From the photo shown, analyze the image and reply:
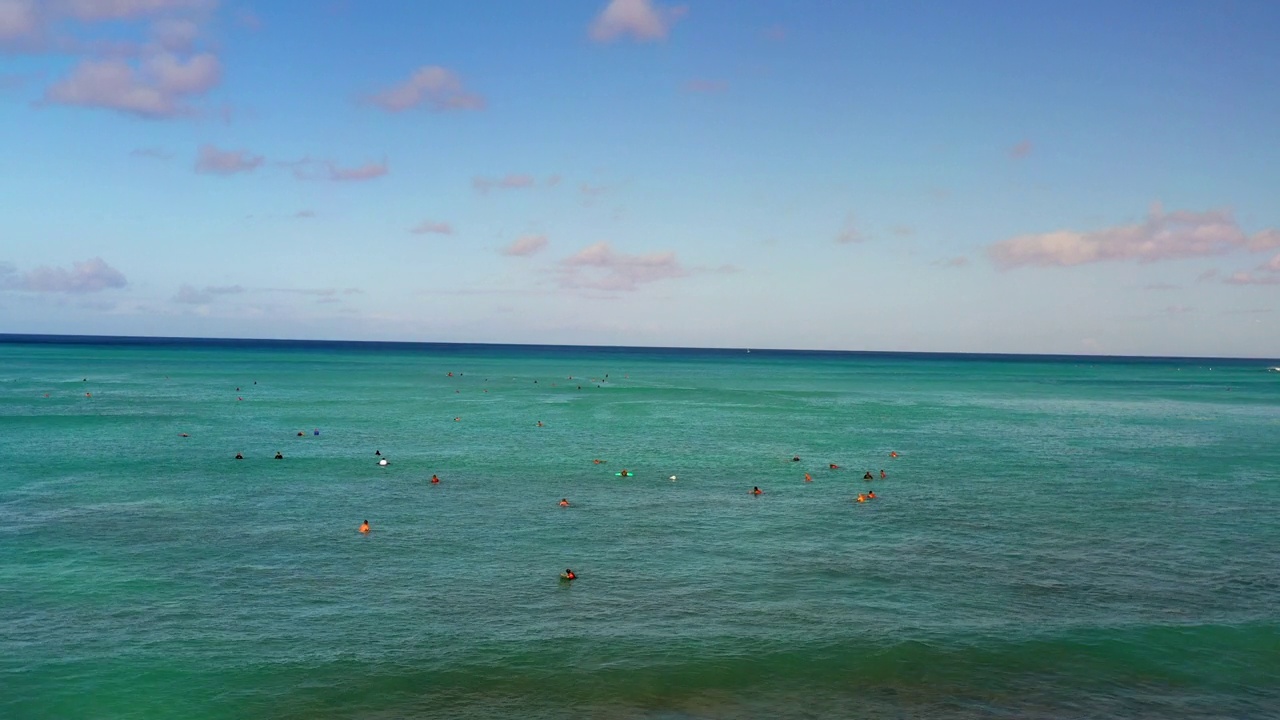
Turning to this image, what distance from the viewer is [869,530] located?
53312 millimetres

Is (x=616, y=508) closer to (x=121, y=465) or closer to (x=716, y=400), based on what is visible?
(x=121, y=465)

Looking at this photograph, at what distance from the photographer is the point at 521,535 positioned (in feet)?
166

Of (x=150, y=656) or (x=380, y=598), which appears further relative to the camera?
(x=380, y=598)

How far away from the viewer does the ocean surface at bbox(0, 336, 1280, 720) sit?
31391 mm

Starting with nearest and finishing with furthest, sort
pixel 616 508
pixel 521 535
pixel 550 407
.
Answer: pixel 521 535 → pixel 616 508 → pixel 550 407

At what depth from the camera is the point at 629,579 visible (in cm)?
4281

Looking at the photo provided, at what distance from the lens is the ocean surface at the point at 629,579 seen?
103 ft

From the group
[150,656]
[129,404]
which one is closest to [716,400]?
[129,404]

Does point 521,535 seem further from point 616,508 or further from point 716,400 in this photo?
point 716,400

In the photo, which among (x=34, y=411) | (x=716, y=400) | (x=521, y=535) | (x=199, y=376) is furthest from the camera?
(x=199, y=376)

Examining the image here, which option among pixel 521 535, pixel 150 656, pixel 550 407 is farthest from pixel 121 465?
pixel 550 407

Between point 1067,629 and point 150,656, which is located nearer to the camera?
point 150,656

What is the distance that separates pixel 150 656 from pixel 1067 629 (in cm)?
3448

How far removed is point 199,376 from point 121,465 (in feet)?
401
